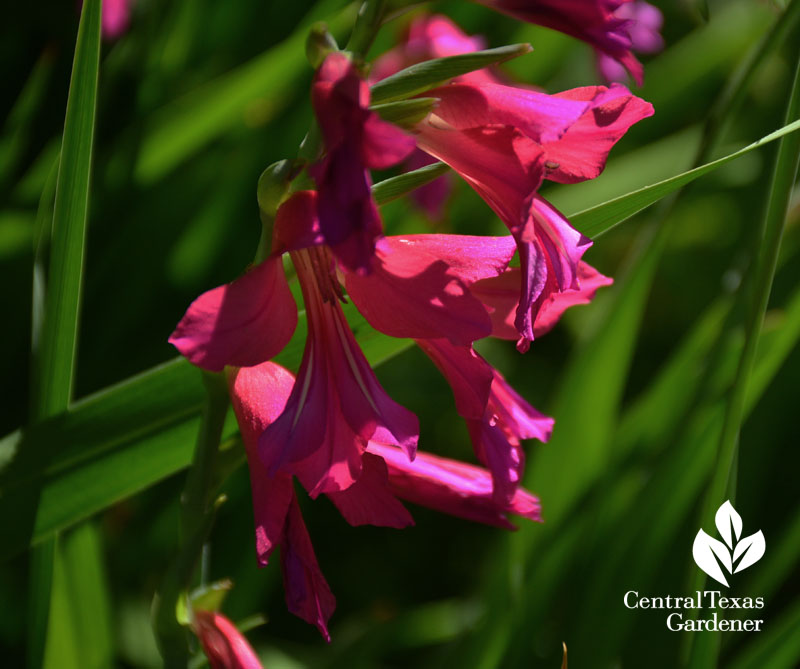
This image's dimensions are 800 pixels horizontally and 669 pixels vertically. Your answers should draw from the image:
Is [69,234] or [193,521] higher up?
[69,234]

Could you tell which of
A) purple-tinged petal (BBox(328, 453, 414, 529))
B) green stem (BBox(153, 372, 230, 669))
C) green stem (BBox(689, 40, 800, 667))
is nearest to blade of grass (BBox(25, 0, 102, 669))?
green stem (BBox(153, 372, 230, 669))

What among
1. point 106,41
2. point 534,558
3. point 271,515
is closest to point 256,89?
point 106,41

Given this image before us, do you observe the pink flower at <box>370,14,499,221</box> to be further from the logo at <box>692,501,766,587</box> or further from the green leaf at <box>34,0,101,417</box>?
the green leaf at <box>34,0,101,417</box>

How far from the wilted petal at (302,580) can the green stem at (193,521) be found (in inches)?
2.9

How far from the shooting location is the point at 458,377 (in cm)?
56

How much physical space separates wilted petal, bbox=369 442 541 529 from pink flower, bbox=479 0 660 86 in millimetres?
303

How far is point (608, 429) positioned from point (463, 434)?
1.71 ft

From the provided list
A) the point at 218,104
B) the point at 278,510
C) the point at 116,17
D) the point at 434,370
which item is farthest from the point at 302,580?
the point at 116,17

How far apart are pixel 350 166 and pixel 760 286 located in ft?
1.07

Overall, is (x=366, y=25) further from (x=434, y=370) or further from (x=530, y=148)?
(x=434, y=370)

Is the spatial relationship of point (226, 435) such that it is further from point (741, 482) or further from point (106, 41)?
point (106, 41)

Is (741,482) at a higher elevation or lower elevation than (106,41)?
lower

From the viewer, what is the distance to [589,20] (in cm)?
48

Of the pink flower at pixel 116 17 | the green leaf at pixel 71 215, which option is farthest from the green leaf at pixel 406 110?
the pink flower at pixel 116 17
